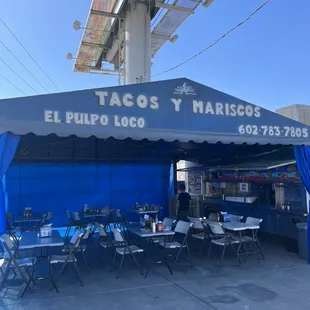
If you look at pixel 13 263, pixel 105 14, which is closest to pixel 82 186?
pixel 105 14

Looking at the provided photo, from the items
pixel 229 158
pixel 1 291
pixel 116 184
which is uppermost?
pixel 229 158

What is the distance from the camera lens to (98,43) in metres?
12.5

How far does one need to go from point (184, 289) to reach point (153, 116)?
107 inches

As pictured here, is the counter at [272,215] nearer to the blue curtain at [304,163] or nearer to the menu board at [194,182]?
the blue curtain at [304,163]

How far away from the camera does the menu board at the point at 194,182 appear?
11789mm

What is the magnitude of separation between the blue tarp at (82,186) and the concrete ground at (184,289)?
4717mm

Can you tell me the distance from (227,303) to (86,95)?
355 centimetres

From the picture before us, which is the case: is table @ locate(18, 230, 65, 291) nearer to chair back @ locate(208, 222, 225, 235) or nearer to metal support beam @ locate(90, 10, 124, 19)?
chair back @ locate(208, 222, 225, 235)

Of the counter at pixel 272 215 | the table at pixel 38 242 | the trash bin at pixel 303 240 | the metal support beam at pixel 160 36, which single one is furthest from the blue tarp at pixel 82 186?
the trash bin at pixel 303 240

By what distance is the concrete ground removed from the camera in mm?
4172

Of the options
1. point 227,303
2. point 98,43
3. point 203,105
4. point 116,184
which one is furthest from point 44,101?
point 98,43

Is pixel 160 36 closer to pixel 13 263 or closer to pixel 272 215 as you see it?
pixel 272 215

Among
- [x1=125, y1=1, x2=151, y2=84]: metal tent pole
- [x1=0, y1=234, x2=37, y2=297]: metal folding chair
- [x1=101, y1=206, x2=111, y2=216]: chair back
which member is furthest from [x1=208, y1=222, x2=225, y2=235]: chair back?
[x1=125, y1=1, x2=151, y2=84]: metal tent pole

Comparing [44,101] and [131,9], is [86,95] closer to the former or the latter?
[44,101]
